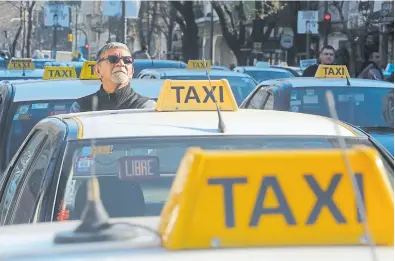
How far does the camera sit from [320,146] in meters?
4.15

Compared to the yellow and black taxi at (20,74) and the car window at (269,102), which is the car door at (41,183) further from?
the yellow and black taxi at (20,74)

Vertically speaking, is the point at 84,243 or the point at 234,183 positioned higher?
the point at 234,183

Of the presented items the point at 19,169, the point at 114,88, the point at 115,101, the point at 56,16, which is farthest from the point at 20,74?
the point at 56,16

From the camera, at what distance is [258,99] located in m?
10.7

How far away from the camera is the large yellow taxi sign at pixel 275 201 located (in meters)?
2.24

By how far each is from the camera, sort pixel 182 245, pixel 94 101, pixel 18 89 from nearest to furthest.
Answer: pixel 182 245 → pixel 94 101 → pixel 18 89

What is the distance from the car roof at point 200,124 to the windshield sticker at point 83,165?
0.09m

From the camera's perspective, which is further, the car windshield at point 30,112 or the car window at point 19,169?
the car windshield at point 30,112

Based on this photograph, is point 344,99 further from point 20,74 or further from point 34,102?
point 20,74

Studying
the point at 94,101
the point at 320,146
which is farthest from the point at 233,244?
the point at 94,101

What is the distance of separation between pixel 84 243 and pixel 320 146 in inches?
77.4

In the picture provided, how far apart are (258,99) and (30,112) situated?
9.70 ft

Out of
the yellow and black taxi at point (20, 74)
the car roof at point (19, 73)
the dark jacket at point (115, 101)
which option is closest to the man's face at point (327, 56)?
the yellow and black taxi at point (20, 74)

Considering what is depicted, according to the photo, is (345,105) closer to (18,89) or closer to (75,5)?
(18,89)
